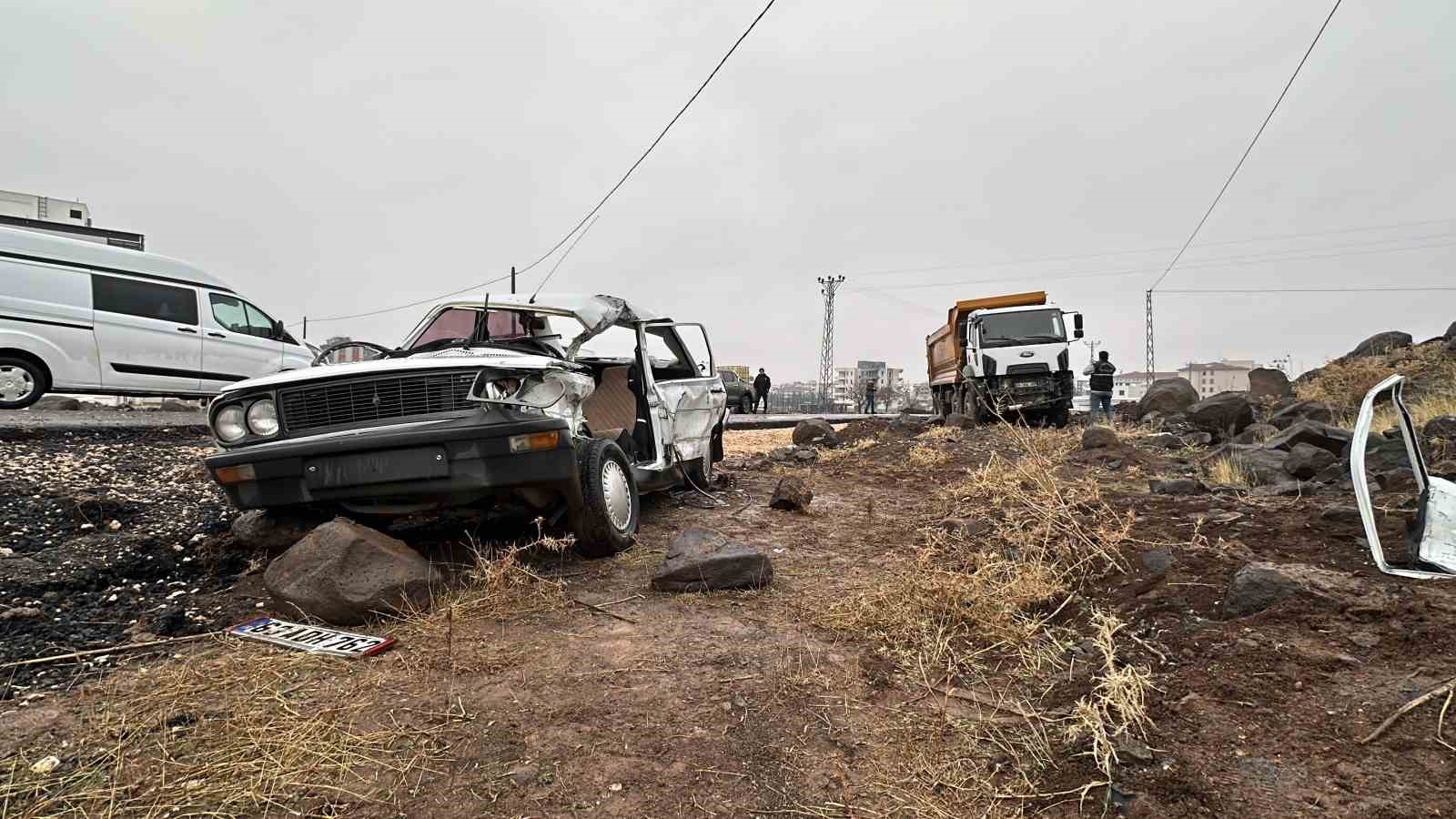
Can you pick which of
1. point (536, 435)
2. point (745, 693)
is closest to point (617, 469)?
point (536, 435)

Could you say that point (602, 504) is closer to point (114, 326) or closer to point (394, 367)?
point (394, 367)

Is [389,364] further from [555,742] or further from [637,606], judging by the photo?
[555,742]

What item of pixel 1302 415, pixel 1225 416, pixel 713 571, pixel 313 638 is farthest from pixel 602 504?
pixel 1225 416

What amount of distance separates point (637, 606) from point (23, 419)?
25.6 ft

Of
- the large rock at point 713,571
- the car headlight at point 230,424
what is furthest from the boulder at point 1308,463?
the car headlight at point 230,424

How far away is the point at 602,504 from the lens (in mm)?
3969

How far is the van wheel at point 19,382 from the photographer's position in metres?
8.27

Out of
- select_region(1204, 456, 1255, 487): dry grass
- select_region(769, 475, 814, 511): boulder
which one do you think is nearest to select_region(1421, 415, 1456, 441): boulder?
select_region(1204, 456, 1255, 487): dry grass

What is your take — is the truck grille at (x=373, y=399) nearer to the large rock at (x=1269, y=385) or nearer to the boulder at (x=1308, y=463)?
the boulder at (x=1308, y=463)

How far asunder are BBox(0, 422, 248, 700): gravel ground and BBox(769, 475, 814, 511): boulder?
357 cm

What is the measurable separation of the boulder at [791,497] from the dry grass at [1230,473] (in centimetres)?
315

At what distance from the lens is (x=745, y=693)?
246 centimetres

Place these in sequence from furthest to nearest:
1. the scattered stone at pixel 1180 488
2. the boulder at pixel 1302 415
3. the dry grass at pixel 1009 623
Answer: the boulder at pixel 1302 415 < the scattered stone at pixel 1180 488 < the dry grass at pixel 1009 623

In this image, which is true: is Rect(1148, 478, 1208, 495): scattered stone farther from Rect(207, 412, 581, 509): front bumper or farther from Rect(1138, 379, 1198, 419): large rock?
Rect(1138, 379, 1198, 419): large rock
